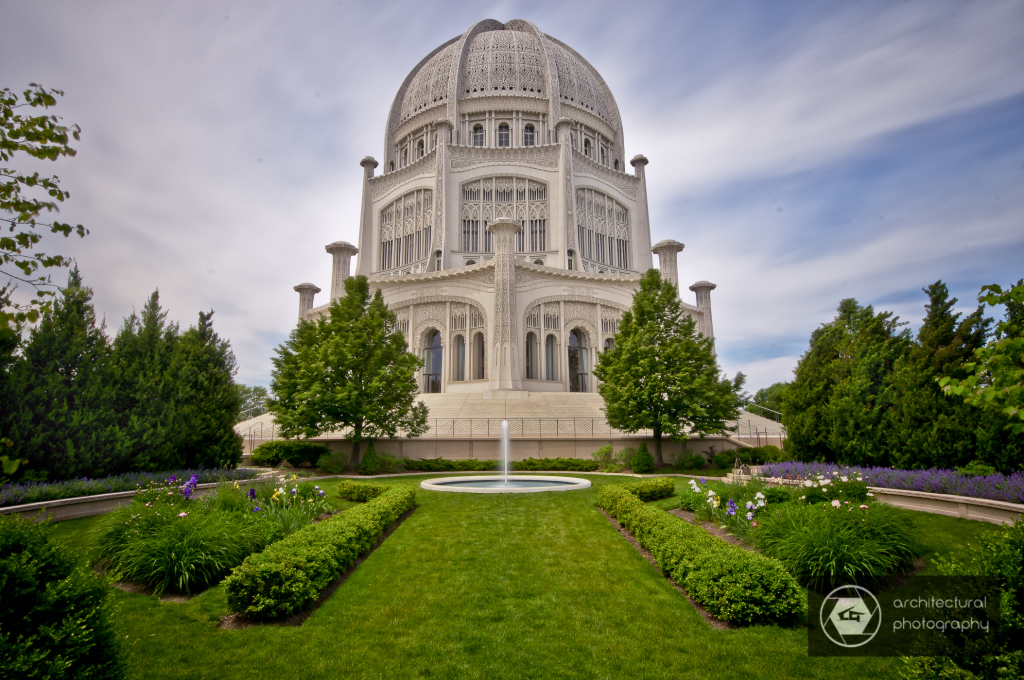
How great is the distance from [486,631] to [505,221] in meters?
30.2

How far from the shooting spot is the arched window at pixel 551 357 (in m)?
36.5

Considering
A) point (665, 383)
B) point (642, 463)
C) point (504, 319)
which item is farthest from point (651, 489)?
point (504, 319)

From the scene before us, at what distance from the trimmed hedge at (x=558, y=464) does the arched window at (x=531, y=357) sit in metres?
14.0

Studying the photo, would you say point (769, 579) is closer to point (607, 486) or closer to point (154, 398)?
point (607, 486)

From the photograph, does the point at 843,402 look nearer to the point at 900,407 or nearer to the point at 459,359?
the point at 900,407

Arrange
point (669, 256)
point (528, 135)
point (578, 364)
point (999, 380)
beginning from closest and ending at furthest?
point (999, 380) → point (578, 364) → point (669, 256) → point (528, 135)

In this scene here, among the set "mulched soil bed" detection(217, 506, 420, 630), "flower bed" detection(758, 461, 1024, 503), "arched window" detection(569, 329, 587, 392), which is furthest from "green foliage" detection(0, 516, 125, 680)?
"arched window" detection(569, 329, 587, 392)

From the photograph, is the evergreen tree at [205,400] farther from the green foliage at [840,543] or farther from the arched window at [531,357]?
the arched window at [531,357]

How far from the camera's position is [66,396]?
12188mm

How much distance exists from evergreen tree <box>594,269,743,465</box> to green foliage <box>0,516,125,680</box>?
18665 mm

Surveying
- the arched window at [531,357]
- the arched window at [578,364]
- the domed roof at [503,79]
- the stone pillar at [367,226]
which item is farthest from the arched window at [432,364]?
the domed roof at [503,79]

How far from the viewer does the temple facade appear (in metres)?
36.2

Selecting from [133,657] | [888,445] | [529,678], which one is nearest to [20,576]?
[133,657]

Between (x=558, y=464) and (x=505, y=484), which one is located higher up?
(x=558, y=464)
